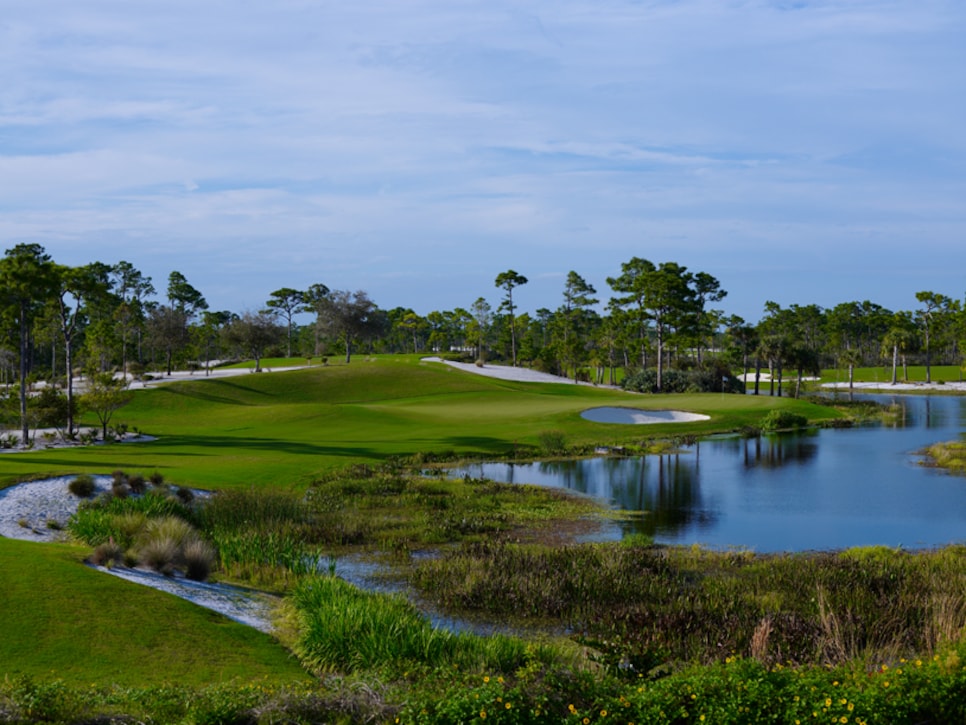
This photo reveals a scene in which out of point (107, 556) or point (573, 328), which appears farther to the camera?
point (573, 328)

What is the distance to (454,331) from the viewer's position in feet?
481

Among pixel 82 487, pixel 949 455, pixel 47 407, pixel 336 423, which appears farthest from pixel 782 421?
pixel 82 487

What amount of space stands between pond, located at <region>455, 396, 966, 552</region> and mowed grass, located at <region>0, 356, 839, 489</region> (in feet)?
15.5

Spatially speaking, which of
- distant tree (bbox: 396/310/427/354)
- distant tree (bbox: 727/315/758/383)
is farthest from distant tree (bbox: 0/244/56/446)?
distant tree (bbox: 396/310/427/354)

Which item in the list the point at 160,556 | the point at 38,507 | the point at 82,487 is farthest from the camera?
the point at 82,487

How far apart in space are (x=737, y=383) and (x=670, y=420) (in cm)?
3926

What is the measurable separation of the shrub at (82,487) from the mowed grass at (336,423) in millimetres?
2249

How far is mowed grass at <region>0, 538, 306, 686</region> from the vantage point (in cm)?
979

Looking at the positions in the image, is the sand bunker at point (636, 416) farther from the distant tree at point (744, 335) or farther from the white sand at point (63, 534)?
the distant tree at point (744, 335)

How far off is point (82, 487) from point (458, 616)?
498 inches

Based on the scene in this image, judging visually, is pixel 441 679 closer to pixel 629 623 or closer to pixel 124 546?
pixel 629 623

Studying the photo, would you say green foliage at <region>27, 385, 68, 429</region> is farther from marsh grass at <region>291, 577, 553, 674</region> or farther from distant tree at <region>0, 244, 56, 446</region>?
marsh grass at <region>291, 577, 553, 674</region>

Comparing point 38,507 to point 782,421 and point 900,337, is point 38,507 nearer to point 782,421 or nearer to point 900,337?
point 782,421

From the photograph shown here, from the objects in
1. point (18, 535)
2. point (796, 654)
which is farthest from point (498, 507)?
point (796, 654)
